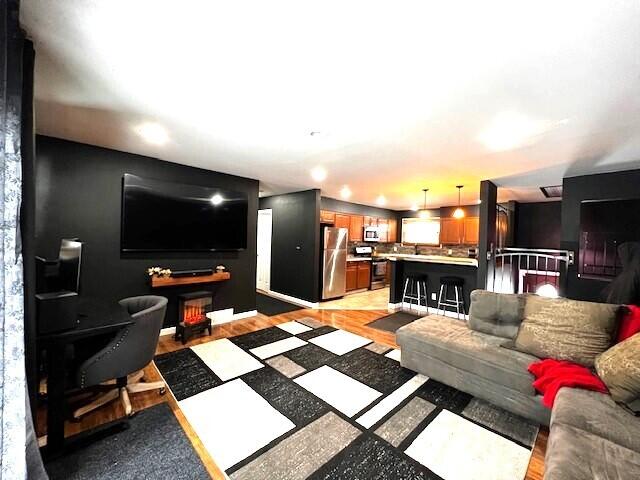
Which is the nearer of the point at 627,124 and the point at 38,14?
the point at 38,14

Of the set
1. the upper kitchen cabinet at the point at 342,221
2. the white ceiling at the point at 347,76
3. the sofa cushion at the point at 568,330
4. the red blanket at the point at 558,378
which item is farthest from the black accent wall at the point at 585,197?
the upper kitchen cabinet at the point at 342,221

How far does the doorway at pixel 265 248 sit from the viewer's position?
253 inches

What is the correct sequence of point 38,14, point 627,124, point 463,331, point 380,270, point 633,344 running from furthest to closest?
point 380,270, point 463,331, point 627,124, point 633,344, point 38,14

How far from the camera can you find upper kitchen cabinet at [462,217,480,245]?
669 cm

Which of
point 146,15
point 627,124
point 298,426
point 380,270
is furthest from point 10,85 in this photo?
point 380,270

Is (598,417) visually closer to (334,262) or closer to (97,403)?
(97,403)

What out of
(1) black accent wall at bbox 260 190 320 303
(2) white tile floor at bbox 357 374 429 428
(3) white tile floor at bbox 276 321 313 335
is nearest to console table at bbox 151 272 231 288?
(3) white tile floor at bbox 276 321 313 335

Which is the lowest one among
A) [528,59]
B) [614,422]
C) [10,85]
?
[614,422]

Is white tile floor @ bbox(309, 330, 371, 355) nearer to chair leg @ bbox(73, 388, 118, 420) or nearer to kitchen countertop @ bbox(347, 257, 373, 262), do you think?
chair leg @ bbox(73, 388, 118, 420)

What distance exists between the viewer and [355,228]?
6953mm

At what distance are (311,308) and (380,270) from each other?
2909 millimetres

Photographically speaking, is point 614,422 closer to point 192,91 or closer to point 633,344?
point 633,344

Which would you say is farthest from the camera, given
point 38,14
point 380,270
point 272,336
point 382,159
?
point 380,270

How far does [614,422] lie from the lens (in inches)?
56.1
